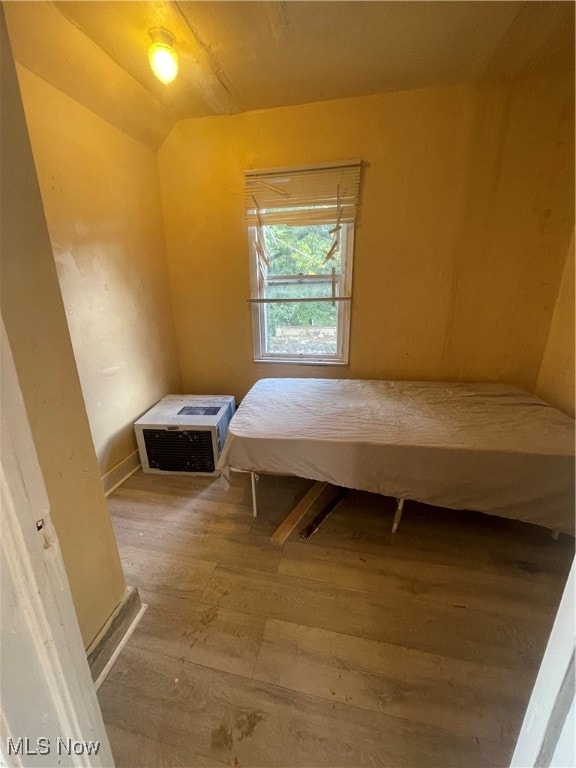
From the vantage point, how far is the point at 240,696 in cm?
102

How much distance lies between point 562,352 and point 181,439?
2.73 metres

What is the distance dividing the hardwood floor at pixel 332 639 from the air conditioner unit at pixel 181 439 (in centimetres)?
43

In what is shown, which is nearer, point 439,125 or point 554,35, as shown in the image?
point 554,35

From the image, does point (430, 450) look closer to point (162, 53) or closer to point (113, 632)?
point (113, 632)

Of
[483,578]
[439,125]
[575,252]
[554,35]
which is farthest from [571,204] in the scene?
[483,578]

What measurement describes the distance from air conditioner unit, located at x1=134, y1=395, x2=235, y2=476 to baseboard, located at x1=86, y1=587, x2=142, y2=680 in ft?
3.14

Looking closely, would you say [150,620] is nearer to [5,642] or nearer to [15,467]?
[5,642]

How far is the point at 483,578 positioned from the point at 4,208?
87.8 inches

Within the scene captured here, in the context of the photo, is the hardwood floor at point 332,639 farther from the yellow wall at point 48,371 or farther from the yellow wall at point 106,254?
the yellow wall at point 106,254

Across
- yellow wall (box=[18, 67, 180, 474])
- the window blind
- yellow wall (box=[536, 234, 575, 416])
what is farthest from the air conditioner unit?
yellow wall (box=[536, 234, 575, 416])

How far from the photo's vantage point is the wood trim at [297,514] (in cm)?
166

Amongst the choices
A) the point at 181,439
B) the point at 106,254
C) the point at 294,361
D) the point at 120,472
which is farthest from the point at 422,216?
the point at 120,472

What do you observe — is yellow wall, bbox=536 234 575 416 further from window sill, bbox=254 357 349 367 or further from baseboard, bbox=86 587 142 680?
baseboard, bbox=86 587 142 680

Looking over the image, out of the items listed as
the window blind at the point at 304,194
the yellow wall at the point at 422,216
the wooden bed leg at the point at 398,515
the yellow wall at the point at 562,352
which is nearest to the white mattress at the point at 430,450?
the wooden bed leg at the point at 398,515
